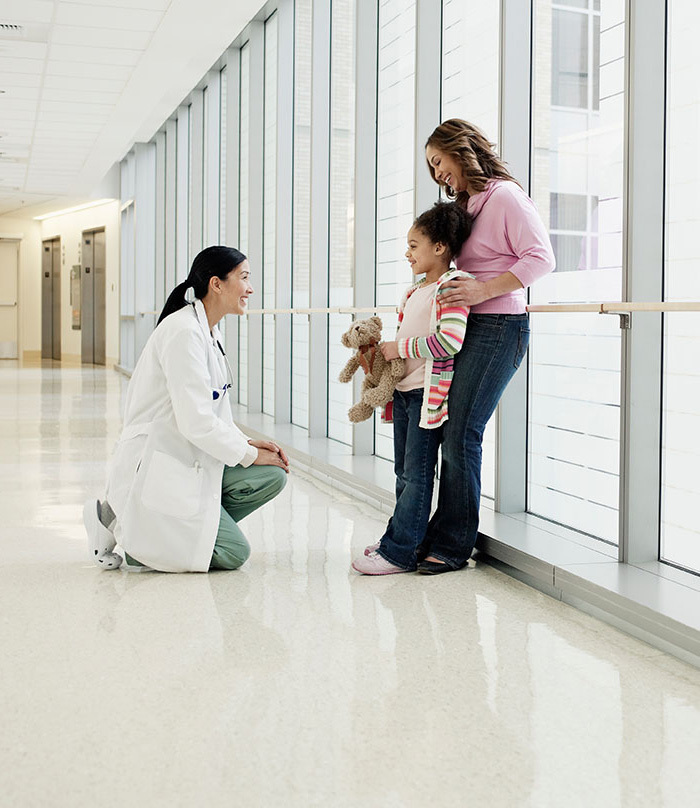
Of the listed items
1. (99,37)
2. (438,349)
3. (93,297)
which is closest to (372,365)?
(438,349)

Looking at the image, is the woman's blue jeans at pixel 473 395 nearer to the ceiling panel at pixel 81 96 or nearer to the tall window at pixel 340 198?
the tall window at pixel 340 198

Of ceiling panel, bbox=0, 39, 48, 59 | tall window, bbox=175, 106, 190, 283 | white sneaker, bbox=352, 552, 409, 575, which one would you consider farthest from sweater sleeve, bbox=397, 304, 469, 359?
tall window, bbox=175, 106, 190, 283

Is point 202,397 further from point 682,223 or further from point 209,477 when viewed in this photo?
point 682,223

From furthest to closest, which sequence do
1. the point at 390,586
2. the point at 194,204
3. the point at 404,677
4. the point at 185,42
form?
the point at 194,204, the point at 185,42, the point at 390,586, the point at 404,677

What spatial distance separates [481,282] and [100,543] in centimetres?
157

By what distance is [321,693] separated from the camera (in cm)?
231

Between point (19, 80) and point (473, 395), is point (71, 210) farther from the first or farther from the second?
point (473, 395)

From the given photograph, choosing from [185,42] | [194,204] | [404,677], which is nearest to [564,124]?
[404,677]

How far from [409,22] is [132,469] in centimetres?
322

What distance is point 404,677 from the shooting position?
2432 mm

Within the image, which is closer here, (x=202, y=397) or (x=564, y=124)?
(x=202, y=397)

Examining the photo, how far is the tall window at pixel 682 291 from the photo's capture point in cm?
300

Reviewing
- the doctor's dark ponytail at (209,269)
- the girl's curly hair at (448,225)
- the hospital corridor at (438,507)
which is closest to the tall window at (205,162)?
the hospital corridor at (438,507)

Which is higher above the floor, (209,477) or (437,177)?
(437,177)
